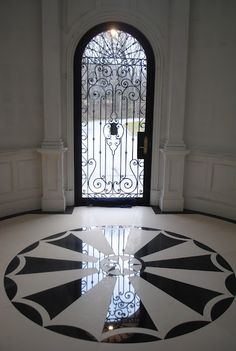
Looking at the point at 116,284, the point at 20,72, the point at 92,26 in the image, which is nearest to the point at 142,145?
the point at 92,26

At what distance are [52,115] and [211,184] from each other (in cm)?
241

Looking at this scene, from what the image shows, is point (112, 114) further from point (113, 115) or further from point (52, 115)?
point (52, 115)

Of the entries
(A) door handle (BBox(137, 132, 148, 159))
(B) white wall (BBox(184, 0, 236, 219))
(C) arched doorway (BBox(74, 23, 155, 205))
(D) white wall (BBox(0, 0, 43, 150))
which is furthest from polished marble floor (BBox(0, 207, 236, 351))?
(D) white wall (BBox(0, 0, 43, 150))

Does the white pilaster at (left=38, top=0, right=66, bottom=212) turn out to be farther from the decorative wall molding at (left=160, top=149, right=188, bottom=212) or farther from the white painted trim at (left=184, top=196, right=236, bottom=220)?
the white painted trim at (left=184, top=196, right=236, bottom=220)

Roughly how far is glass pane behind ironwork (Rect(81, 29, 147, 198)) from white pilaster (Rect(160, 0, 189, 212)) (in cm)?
40

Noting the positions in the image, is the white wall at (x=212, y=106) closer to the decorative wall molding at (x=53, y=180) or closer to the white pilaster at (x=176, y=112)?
the white pilaster at (x=176, y=112)

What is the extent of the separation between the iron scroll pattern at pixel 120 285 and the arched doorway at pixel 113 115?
1.25 meters

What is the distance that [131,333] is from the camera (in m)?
2.45

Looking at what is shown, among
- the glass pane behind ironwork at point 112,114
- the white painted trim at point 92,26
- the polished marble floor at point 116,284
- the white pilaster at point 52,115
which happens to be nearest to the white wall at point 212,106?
the white painted trim at point 92,26

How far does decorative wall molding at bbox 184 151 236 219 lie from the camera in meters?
4.77

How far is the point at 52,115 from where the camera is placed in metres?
4.75

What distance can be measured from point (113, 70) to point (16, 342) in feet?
12.0

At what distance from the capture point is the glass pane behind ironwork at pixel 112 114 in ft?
15.9

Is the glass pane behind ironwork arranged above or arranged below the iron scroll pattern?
above
